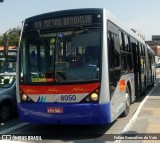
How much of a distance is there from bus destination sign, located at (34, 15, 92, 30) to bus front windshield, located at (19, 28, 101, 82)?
0.19 m

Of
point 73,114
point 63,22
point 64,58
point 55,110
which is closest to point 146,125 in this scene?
point 73,114

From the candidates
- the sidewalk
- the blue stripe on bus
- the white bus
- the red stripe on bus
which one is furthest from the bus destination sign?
the sidewalk

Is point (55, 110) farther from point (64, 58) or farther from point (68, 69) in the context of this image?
point (64, 58)

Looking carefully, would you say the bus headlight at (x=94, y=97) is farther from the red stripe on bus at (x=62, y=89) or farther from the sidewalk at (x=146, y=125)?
the sidewalk at (x=146, y=125)

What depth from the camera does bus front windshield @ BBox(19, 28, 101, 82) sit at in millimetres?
7637

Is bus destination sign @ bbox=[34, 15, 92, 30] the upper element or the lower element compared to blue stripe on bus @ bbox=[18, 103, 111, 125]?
upper

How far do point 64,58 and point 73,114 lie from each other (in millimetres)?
1307

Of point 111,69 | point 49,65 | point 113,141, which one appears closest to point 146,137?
point 113,141

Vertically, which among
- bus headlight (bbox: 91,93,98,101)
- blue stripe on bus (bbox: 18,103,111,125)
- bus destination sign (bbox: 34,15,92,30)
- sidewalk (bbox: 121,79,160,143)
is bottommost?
sidewalk (bbox: 121,79,160,143)

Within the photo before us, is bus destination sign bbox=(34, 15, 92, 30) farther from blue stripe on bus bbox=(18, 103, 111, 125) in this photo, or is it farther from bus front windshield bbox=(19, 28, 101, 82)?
blue stripe on bus bbox=(18, 103, 111, 125)

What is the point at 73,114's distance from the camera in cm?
745

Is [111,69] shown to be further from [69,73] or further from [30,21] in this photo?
[30,21]

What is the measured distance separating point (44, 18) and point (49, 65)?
4.08 ft

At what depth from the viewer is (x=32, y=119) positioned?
25.6 feet
